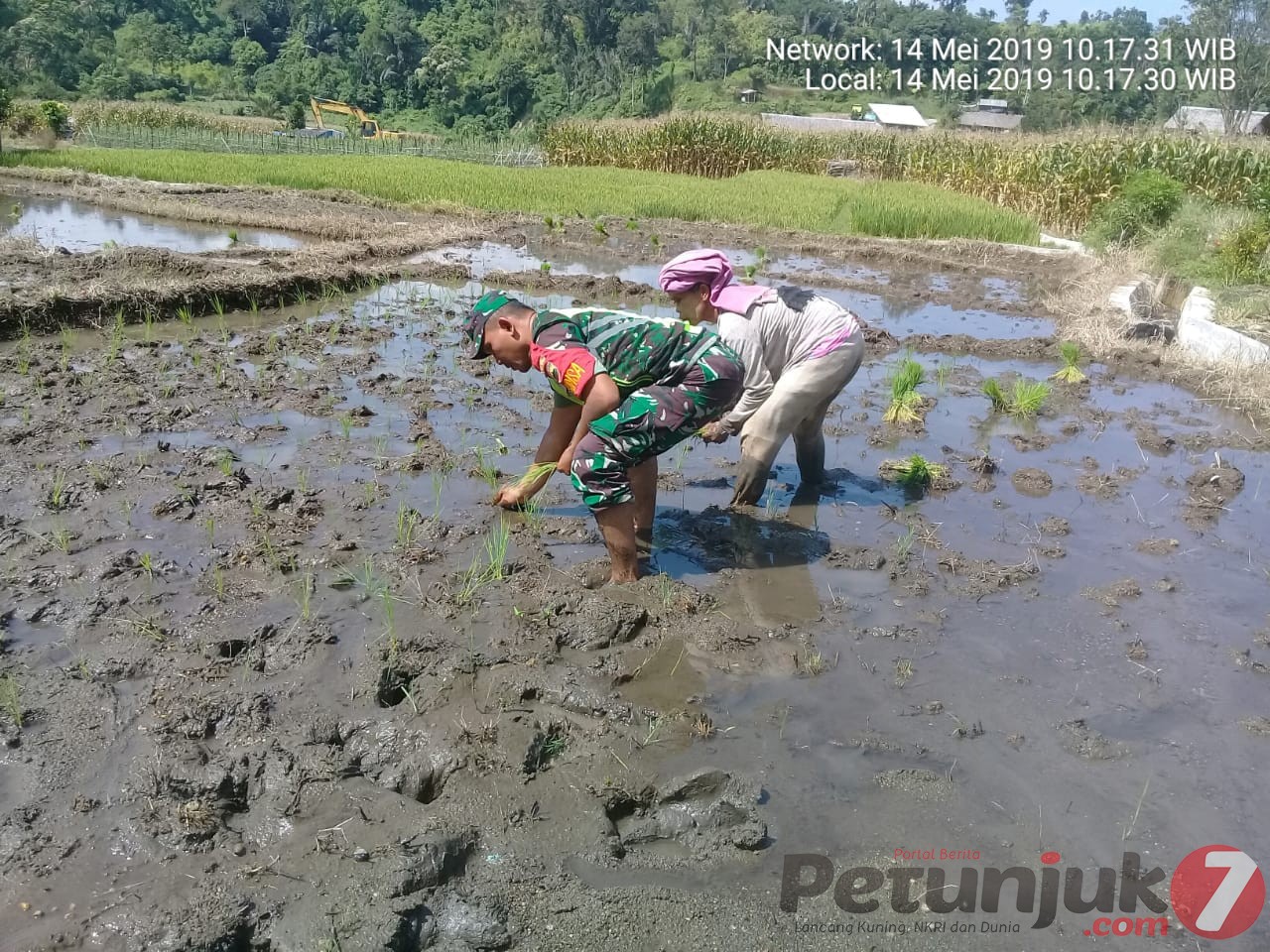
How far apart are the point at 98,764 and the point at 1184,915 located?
9.84 feet

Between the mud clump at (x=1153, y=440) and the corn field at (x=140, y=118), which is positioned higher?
the corn field at (x=140, y=118)

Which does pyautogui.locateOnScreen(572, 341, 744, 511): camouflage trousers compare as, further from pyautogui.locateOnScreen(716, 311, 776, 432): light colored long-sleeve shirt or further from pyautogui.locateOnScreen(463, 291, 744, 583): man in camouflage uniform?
pyautogui.locateOnScreen(716, 311, 776, 432): light colored long-sleeve shirt

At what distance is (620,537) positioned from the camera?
151 inches

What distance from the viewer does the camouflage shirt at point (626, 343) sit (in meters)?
3.71

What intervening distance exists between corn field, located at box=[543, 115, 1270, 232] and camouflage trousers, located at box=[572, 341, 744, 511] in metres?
13.3

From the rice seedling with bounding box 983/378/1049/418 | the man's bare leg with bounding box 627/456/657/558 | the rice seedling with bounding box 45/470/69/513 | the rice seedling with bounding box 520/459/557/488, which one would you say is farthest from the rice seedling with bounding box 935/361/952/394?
the rice seedling with bounding box 45/470/69/513

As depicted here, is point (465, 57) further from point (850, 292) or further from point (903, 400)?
point (903, 400)

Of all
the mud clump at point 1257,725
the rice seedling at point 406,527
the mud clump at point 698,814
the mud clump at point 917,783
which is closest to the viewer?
the mud clump at point 698,814

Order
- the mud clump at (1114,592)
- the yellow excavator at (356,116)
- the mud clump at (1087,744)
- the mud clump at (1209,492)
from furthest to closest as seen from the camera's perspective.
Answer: the yellow excavator at (356,116)
the mud clump at (1209,492)
the mud clump at (1114,592)
the mud clump at (1087,744)

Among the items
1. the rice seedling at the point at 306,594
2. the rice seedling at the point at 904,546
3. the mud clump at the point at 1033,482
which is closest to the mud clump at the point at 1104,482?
the mud clump at the point at 1033,482

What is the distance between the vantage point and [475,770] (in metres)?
2.74

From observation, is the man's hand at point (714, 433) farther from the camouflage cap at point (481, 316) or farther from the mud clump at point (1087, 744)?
the mud clump at point (1087, 744)

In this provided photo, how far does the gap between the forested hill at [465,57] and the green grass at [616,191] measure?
2865 cm

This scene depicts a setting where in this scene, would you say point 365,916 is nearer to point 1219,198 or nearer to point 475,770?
point 475,770
